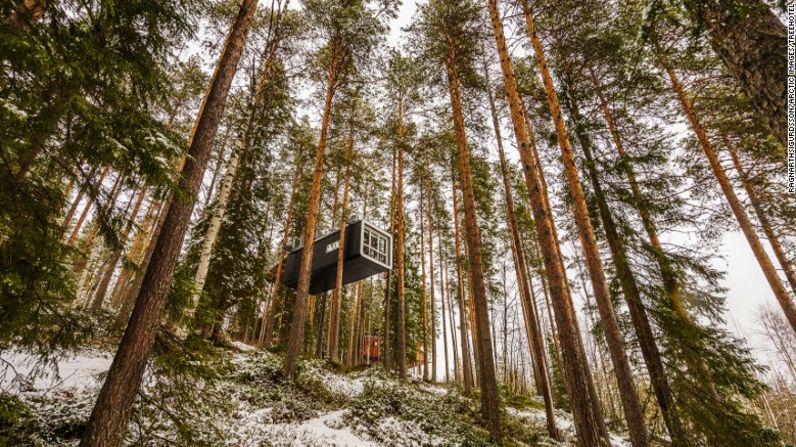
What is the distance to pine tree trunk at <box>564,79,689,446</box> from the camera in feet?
18.4

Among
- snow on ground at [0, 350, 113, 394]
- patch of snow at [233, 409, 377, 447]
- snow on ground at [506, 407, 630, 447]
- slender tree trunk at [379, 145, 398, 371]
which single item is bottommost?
snow on ground at [506, 407, 630, 447]

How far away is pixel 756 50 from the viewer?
2762mm

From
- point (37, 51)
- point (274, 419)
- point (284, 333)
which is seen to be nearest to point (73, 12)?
point (37, 51)

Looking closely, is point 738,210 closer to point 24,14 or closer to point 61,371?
point 24,14

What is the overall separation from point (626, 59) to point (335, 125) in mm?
10134

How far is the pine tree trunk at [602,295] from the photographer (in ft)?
18.8

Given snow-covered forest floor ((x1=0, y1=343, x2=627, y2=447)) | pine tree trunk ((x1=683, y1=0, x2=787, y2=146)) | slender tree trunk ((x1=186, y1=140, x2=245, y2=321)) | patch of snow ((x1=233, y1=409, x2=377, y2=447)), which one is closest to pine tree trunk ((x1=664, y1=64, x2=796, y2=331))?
snow-covered forest floor ((x1=0, y1=343, x2=627, y2=447))

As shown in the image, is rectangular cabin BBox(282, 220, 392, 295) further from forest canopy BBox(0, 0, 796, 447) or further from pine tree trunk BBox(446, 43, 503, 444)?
pine tree trunk BBox(446, 43, 503, 444)

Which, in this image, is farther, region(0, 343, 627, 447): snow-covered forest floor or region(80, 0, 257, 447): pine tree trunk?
region(0, 343, 627, 447): snow-covered forest floor

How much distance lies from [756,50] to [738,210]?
11.0 m

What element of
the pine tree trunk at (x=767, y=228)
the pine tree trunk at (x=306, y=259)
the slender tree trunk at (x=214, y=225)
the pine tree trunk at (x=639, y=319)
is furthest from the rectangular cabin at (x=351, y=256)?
the pine tree trunk at (x=767, y=228)

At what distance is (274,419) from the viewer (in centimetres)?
721

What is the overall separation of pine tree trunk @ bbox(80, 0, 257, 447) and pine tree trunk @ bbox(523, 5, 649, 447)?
22.7 ft

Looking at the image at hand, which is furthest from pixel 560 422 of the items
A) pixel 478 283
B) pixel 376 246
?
pixel 376 246
